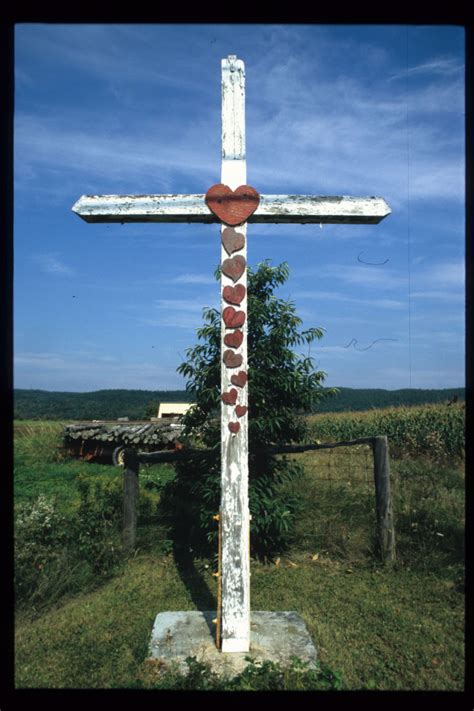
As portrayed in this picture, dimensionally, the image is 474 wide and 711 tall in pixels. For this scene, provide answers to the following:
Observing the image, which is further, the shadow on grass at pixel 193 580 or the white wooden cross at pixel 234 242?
the shadow on grass at pixel 193 580

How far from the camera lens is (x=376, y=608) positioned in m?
4.70

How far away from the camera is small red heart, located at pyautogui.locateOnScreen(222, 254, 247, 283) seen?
3.77 m

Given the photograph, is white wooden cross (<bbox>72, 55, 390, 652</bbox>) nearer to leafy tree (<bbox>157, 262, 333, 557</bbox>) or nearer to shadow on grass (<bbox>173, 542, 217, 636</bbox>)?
shadow on grass (<bbox>173, 542, 217, 636</bbox>)

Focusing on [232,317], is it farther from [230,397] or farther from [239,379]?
[230,397]

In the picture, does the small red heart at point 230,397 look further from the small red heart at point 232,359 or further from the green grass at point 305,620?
the green grass at point 305,620

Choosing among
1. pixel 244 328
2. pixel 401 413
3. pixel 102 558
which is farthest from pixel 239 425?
pixel 401 413

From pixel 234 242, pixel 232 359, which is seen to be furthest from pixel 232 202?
pixel 232 359

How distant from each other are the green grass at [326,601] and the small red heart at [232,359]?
6.72 feet

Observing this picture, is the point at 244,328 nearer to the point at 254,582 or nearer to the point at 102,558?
the point at 254,582

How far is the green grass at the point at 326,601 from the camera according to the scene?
371 cm

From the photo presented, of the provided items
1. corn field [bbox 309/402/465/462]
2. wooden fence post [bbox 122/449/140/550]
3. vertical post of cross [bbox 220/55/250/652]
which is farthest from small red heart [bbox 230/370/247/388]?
corn field [bbox 309/402/465/462]

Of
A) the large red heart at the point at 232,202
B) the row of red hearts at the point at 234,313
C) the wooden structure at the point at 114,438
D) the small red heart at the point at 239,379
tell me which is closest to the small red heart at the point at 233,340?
the row of red hearts at the point at 234,313

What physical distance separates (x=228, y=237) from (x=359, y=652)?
128 inches

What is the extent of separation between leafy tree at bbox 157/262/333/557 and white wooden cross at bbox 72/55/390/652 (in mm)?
2239
